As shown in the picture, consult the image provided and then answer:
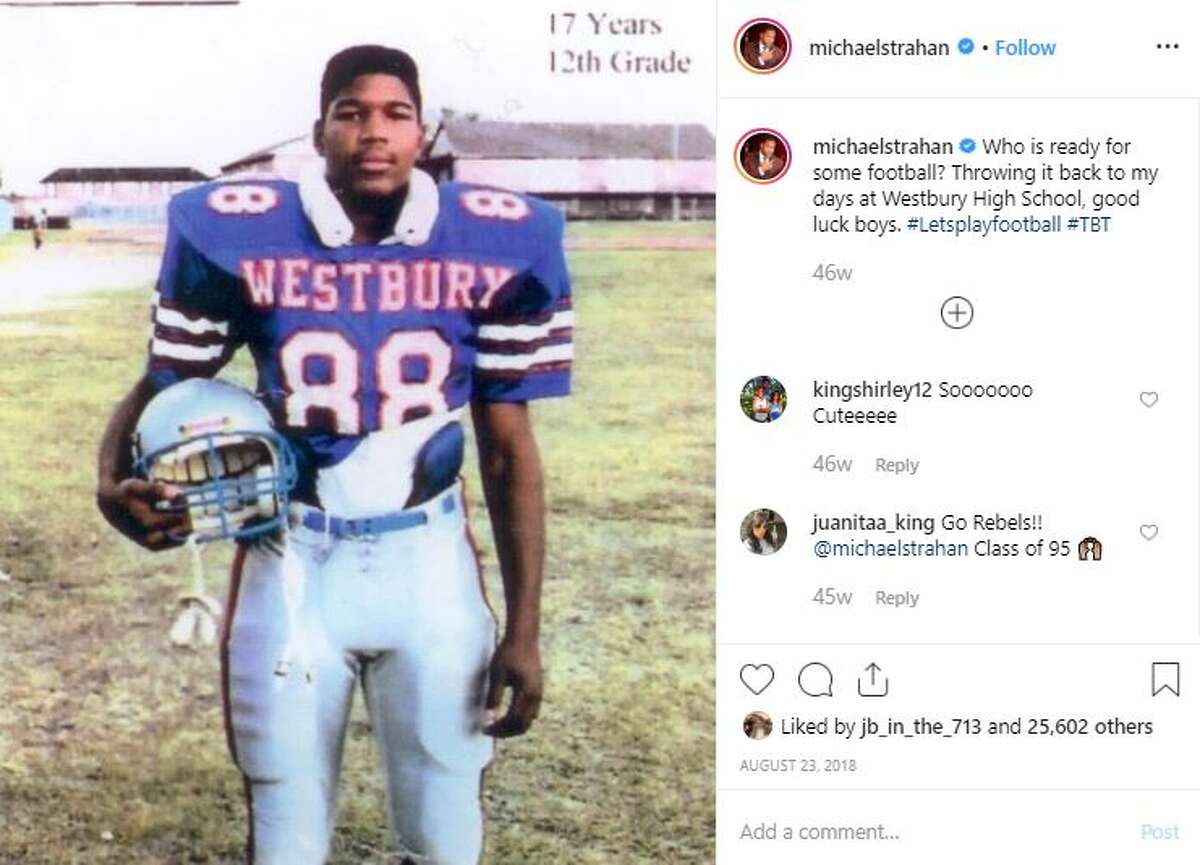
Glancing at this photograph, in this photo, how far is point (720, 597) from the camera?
1.97 meters

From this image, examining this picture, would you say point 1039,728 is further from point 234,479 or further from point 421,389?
point 234,479

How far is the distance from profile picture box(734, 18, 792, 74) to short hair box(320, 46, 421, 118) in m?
0.39

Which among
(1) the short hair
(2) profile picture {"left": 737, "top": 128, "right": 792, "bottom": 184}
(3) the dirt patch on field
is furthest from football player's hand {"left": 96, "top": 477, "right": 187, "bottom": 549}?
(2) profile picture {"left": 737, "top": 128, "right": 792, "bottom": 184}

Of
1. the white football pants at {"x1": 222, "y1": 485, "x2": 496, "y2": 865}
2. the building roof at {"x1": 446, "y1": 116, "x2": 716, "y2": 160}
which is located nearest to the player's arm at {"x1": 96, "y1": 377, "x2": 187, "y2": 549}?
the white football pants at {"x1": 222, "y1": 485, "x2": 496, "y2": 865}

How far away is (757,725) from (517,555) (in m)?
0.36

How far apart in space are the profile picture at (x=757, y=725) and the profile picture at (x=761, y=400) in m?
0.36

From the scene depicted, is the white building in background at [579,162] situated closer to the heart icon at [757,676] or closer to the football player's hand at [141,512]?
the football player's hand at [141,512]

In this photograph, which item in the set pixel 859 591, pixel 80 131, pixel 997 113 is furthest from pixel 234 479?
pixel 997 113

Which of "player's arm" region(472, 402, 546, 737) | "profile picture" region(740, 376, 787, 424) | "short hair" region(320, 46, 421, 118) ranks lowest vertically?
"player's arm" region(472, 402, 546, 737)

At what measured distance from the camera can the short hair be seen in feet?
6.25

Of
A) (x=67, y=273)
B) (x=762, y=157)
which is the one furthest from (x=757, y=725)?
(x=67, y=273)

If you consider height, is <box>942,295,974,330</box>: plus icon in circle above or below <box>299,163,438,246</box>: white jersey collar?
below

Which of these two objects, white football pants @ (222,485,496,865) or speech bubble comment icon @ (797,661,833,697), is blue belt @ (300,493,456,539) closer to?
white football pants @ (222,485,496,865)

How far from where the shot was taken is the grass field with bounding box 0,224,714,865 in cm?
195
